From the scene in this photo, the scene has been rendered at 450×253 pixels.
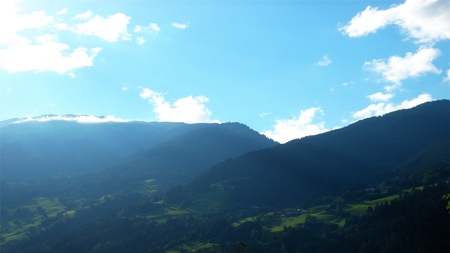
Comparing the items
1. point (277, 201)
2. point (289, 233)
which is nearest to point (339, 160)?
point (277, 201)

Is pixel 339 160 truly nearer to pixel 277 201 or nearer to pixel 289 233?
pixel 277 201

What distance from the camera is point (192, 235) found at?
93.4m

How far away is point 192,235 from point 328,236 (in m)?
32.4

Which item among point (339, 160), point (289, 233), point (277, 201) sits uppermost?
point (339, 160)

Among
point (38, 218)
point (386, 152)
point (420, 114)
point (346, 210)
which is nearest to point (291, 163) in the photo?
point (386, 152)

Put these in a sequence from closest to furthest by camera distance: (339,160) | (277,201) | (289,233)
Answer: (289,233) → (277,201) → (339,160)

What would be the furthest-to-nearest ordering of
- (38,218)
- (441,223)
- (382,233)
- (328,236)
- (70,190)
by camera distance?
(70,190) → (38,218) → (328,236) → (382,233) → (441,223)

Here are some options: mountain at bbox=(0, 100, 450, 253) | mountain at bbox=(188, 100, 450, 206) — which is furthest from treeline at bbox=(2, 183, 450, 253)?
mountain at bbox=(188, 100, 450, 206)

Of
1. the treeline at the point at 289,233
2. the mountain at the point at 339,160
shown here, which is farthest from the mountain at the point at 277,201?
the mountain at the point at 339,160

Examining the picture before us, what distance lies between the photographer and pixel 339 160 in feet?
530

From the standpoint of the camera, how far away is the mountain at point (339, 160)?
138088mm

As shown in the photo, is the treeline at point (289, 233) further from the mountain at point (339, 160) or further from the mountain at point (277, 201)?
the mountain at point (339, 160)

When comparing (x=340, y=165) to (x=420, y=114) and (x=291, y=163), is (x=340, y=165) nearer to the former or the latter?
(x=291, y=163)

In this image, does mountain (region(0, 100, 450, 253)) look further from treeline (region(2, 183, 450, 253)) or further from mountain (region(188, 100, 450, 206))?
mountain (region(188, 100, 450, 206))
